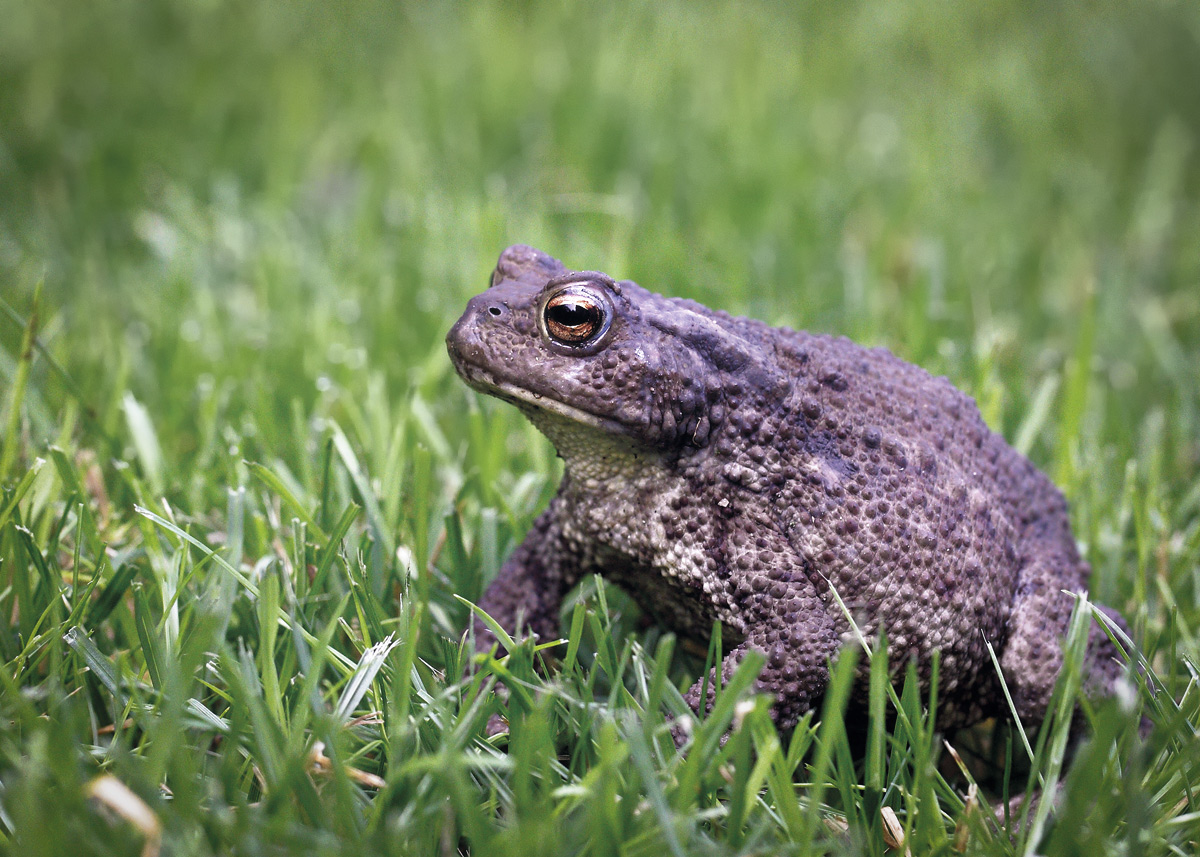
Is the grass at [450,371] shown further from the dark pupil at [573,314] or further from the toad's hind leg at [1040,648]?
the dark pupil at [573,314]

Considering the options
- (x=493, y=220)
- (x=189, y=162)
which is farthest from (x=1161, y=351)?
(x=189, y=162)

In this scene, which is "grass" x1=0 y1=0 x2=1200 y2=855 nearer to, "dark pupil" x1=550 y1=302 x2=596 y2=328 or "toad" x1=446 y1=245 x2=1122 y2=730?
"toad" x1=446 y1=245 x2=1122 y2=730

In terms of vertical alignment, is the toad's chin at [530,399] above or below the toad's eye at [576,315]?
below

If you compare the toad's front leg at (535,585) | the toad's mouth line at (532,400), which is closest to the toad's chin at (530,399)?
the toad's mouth line at (532,400)

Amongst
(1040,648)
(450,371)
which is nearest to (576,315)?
(1040,648)

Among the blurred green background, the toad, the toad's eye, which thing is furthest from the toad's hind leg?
the blurred green background

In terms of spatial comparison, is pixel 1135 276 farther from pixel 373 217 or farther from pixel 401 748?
pixel 401 748
